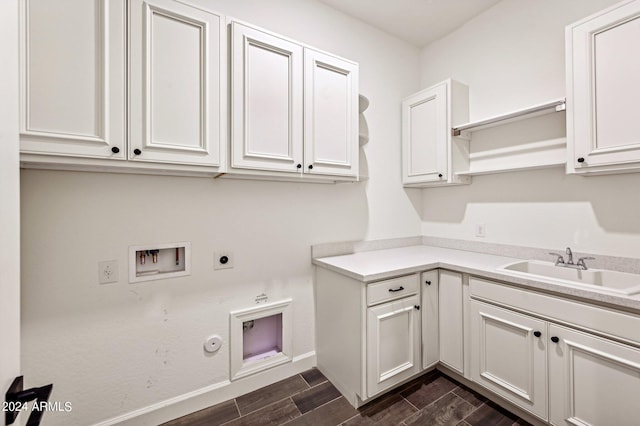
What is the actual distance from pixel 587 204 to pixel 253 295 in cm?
224

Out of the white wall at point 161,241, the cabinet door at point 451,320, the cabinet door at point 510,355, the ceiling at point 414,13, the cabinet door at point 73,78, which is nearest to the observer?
the cabinet door at point 73,78

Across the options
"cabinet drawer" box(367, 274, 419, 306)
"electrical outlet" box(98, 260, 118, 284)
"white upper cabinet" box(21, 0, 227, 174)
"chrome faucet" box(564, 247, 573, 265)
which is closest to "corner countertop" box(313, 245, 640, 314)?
"cabinet drawer" box(367, 274, 419, 306)

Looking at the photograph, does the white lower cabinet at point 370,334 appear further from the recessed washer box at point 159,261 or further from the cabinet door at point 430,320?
the recessed washer box at point 159,261

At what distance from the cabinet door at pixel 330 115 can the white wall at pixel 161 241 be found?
0.34 metres

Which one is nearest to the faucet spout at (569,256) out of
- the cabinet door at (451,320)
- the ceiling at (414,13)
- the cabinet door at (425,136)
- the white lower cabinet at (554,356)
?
the white lower cabinet at (554,356)

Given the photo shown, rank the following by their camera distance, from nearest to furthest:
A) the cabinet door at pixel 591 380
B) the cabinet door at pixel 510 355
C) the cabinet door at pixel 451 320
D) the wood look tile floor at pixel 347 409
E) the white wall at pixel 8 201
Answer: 1. the white wall at pixel 8 201
2. the cabinet door at pixel 591 380
3. the cabinet door at pixel 510 355
4. the wood look tile floor at pixel 347 409
5. the cabinet door at pixel 451 320

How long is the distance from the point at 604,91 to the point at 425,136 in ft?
3.61

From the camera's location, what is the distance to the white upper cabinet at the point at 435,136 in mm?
2238

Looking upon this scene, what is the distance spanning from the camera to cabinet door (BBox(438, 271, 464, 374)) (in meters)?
1.87

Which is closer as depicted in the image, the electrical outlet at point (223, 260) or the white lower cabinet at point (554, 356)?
the white lower cabinet at point (554, 356)

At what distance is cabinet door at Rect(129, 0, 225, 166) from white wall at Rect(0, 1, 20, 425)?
59 cm

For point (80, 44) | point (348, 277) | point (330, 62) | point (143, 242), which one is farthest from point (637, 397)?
point (80, 44)

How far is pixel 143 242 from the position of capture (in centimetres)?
155

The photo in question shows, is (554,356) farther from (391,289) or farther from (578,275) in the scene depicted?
(391,289)
